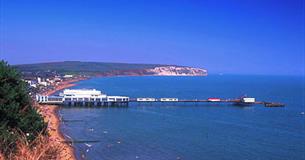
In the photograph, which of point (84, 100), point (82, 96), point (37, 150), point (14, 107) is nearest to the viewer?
point (37, 150)

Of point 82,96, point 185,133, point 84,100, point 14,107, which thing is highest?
point 14,107

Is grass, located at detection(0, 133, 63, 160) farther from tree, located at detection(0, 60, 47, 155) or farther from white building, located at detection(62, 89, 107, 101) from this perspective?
white building, located at detection(62, 89, 107, 101)

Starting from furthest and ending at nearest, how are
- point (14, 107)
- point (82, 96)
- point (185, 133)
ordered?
point (82, 96) → point (185, 133) → point (14, 107)

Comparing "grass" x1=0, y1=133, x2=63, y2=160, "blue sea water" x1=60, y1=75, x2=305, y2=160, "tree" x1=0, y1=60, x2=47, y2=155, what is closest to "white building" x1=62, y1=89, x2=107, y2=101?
"blue sea water" x1=60, y1=75, x2=305, y2=160

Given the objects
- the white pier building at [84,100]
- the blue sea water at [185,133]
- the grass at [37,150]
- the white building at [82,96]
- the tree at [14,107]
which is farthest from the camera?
the white building at [82,96]

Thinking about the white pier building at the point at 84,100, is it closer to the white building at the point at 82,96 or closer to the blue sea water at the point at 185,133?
the white building at the point at 82,96

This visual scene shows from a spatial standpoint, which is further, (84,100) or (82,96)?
(82,96)

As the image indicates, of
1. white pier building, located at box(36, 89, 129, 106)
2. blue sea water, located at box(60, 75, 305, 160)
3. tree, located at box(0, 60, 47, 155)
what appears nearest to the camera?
tree, located at box(0, 60, 47, 155)

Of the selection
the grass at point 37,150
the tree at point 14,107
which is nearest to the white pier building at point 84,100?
the tree at point 14,107

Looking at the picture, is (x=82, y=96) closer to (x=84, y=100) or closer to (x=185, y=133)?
(x=84, y=100)

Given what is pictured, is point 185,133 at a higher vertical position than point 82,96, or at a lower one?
lower

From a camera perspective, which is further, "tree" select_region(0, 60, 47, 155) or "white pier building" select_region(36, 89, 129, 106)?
"white pier building" select_region(36, 89, 129, 106)

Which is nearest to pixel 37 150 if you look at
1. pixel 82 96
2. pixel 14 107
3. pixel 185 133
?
pixel 14 107

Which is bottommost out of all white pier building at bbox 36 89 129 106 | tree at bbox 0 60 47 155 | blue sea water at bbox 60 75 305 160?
blue sea water at bbox 60 75 305 160
